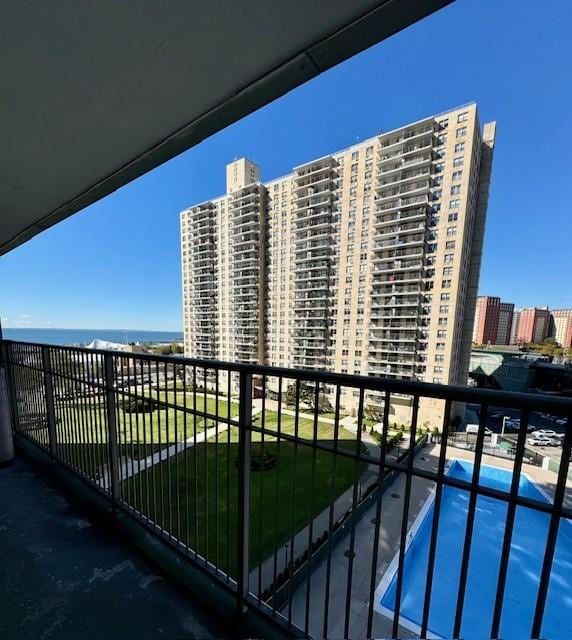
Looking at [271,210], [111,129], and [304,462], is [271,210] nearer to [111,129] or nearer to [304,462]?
[304,462]

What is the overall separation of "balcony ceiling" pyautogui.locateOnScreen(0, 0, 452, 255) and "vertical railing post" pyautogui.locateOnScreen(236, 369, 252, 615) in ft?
4.27

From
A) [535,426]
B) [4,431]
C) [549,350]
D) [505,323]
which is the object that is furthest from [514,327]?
[4,431]

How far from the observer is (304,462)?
13914 millimetres

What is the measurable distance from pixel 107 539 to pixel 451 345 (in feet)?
74.9

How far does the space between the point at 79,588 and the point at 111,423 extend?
0.90 meters

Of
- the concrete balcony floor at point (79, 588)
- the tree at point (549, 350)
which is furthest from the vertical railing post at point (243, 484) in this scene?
the tree at point (549, 350)

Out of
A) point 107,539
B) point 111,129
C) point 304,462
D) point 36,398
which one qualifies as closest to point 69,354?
point 36,398

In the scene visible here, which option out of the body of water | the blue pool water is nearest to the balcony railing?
the blue pool water

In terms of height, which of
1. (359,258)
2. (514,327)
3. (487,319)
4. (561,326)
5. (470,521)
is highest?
(359,258)

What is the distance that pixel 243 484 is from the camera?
1448 mm

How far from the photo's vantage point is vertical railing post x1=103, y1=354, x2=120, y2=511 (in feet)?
6.83

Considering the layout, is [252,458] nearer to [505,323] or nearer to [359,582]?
[359,582]

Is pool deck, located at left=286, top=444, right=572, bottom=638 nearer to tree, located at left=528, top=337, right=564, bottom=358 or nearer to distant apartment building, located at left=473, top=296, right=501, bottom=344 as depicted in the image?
tree, located at left=528, top=337, right=564, bottom=358

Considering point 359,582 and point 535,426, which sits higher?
point 535,426
